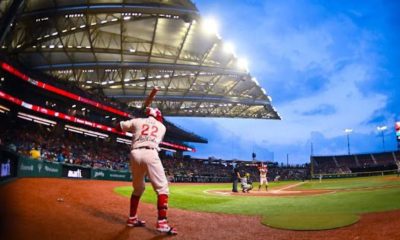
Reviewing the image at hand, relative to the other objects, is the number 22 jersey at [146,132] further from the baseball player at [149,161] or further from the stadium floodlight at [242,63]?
the stadium floodlight at [242,63]

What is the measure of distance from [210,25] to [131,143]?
1102 inches

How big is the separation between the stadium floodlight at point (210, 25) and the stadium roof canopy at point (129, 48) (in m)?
0.17

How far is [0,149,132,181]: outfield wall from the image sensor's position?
50.3 feet

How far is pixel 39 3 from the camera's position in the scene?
29016 millimetres

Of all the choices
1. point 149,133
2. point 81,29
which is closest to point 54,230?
point 149,133

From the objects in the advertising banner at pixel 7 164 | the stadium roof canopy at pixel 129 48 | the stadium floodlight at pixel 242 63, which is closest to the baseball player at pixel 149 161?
the advertising banner at pixel 7 164

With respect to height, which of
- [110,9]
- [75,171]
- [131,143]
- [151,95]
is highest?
[110,9]

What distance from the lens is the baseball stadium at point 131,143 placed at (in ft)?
21.4

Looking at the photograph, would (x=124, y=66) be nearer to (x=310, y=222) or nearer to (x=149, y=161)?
(x=149, y=161)

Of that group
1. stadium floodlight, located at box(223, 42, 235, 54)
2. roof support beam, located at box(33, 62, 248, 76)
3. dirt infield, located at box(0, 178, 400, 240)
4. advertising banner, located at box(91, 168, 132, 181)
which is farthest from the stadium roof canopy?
dirt infield, located at box(0, 178, 400, 240)

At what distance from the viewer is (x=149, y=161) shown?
6.23 m

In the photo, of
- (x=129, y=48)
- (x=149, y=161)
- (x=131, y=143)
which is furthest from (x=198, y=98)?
(x=149, y=161)

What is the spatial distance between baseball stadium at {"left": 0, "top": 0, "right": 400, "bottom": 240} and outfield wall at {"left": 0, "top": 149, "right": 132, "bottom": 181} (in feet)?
0.35

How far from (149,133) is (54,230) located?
8.10 feet
